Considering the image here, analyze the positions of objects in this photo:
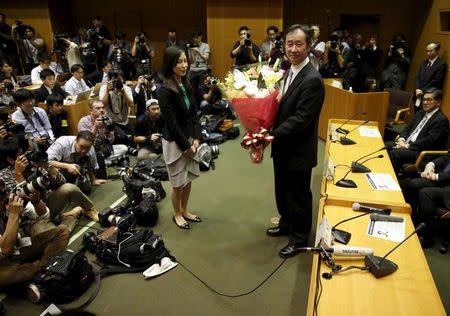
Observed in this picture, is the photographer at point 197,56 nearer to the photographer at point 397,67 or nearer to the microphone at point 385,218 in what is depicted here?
the photographer at point 397,67

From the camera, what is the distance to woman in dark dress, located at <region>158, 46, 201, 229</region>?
2.69 metres

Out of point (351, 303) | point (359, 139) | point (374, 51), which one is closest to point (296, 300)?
point (351, 303)

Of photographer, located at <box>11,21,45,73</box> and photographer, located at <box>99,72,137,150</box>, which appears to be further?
photographer, located at <box>11,21,45,73</box>

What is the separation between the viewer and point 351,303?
1535 millimetres

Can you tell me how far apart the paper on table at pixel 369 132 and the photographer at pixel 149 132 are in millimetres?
2465

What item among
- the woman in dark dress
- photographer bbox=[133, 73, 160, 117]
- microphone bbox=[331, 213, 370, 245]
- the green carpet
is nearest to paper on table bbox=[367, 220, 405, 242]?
microphone bbox=[331, 213, 370, 245]

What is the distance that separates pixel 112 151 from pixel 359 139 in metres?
3.05

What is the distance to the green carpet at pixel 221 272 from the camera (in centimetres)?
239

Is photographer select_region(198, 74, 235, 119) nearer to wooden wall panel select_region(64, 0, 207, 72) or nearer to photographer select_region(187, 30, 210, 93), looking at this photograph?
photographer select_region(187, 30, 210, 93)

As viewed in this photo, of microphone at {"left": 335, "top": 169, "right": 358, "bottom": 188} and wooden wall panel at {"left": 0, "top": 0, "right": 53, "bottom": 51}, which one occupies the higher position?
wooden wall panel at {"left": 0, "top": 0, "right": 53, "bottom": 51}

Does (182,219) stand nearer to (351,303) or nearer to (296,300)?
(296,300)

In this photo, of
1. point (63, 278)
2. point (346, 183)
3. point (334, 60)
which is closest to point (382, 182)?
point (346, 183)

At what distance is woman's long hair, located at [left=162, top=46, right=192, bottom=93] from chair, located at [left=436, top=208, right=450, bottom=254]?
2281 millimetres

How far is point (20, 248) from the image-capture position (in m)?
2.58
